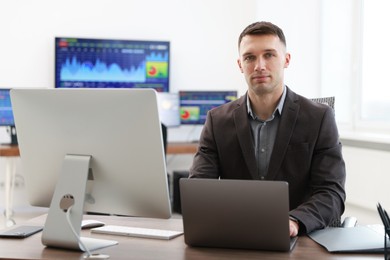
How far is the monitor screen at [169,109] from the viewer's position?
574 centimetres

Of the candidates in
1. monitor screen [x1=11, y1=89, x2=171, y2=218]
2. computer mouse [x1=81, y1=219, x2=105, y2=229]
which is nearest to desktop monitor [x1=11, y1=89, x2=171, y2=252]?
monitor screen [x1=11, y1=89, x2=171, y2=218]

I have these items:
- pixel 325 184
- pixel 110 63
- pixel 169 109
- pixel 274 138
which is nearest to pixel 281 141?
pixel 274 138

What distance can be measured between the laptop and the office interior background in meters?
2.88

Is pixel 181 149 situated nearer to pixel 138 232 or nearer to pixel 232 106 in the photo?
pixel 232 106

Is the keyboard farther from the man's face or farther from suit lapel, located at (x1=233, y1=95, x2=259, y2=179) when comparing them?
the man's face

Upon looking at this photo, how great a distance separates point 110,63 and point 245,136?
3856 mm

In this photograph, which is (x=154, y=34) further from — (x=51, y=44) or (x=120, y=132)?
(x=120, y=132)

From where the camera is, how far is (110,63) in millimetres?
5816

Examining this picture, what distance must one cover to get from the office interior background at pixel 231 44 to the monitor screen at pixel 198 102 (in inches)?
8.5

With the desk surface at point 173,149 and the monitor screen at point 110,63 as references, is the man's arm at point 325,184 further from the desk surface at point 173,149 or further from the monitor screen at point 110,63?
the monitor screen at point 110,63

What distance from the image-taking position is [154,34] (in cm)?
599

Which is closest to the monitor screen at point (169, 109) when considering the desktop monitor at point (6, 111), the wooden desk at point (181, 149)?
the wooden desk at point (181, 149)

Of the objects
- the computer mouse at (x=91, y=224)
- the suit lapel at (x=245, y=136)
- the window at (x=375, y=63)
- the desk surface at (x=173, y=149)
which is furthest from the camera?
the desk surface at (x=173, y=149)

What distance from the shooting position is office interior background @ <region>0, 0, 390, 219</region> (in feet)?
15.7
